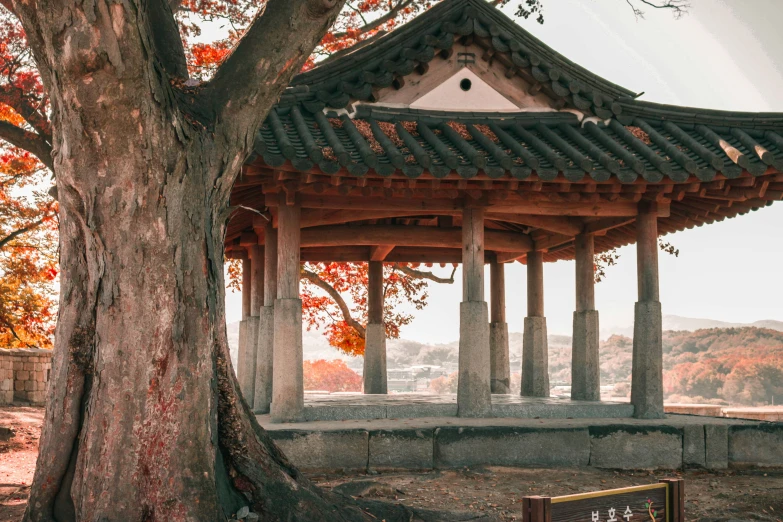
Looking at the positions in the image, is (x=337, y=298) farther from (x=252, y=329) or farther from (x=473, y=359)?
(x=473, y=359)

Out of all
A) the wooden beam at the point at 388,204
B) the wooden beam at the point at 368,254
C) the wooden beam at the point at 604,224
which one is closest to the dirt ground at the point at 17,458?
the wooden beam at the point at 388,204

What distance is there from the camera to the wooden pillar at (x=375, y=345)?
13.6m

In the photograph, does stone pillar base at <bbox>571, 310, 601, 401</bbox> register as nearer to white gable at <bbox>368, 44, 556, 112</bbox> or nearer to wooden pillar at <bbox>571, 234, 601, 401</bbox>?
wooden pillar at <bbox>571, 234, 601, 401</bbox>

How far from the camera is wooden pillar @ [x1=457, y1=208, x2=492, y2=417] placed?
31.4ft

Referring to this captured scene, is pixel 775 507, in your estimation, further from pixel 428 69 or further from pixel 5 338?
pixel 5 338

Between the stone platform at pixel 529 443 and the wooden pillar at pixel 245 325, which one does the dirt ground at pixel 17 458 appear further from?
the wooden pillar at pixel 245 325

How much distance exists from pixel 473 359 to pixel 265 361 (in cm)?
297

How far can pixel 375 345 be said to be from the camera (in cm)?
1367

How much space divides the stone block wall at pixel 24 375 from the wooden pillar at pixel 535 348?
11.7 metres

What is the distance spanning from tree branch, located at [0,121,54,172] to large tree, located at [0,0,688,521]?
23.6 feet

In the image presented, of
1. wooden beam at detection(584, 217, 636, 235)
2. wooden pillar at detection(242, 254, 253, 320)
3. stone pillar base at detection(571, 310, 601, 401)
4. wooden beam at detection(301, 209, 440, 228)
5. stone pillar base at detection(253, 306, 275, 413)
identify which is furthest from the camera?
wooden pillar at detection(242, 254, 253, 320)

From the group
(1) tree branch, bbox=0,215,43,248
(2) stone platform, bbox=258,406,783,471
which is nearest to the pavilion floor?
(2) stone platform, bbox=258,406,783,471

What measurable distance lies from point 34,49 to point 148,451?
8.03ft

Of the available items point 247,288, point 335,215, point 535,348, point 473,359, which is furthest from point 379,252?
point 473,359
